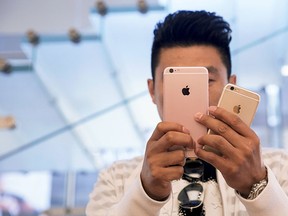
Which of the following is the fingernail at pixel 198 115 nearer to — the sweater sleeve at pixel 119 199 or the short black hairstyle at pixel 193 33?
the sweater sleeve at pixel 119 199

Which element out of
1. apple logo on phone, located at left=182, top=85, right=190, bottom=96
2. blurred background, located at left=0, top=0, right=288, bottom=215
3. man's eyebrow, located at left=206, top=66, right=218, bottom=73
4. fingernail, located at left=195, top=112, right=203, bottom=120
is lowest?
blurred background, located at left=0, top=0, right=288, bottom=215

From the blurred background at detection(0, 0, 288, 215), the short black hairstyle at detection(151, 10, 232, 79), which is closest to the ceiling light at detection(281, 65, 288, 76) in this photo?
the blurred background at detection(0, 0, 288, 215)

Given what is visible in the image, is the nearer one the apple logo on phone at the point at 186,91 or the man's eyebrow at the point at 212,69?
the apple logo on phone at the point at 186,91

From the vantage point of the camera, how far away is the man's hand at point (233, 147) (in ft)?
1.70

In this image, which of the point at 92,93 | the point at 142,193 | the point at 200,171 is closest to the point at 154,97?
the point at 200,171

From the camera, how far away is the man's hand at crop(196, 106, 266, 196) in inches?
20.4

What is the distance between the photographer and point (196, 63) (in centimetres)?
76

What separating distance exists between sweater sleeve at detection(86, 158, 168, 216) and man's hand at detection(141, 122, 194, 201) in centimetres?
3

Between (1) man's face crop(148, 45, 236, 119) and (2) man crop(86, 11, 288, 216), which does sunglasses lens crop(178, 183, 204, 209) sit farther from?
(1) man's face crop(148, 45, 236, 119)

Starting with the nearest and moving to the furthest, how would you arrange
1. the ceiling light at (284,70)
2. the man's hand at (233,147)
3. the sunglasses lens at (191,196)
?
the man's hand at (233,147)
the sunglasses lens at (191,196)
the ceiling light at (284,70)

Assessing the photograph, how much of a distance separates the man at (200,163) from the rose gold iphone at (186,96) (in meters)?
0.02

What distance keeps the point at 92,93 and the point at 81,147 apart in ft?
0.53

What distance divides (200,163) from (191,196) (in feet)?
0.17

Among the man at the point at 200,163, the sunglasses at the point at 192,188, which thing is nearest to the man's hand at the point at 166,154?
the man at the point at 200,163
